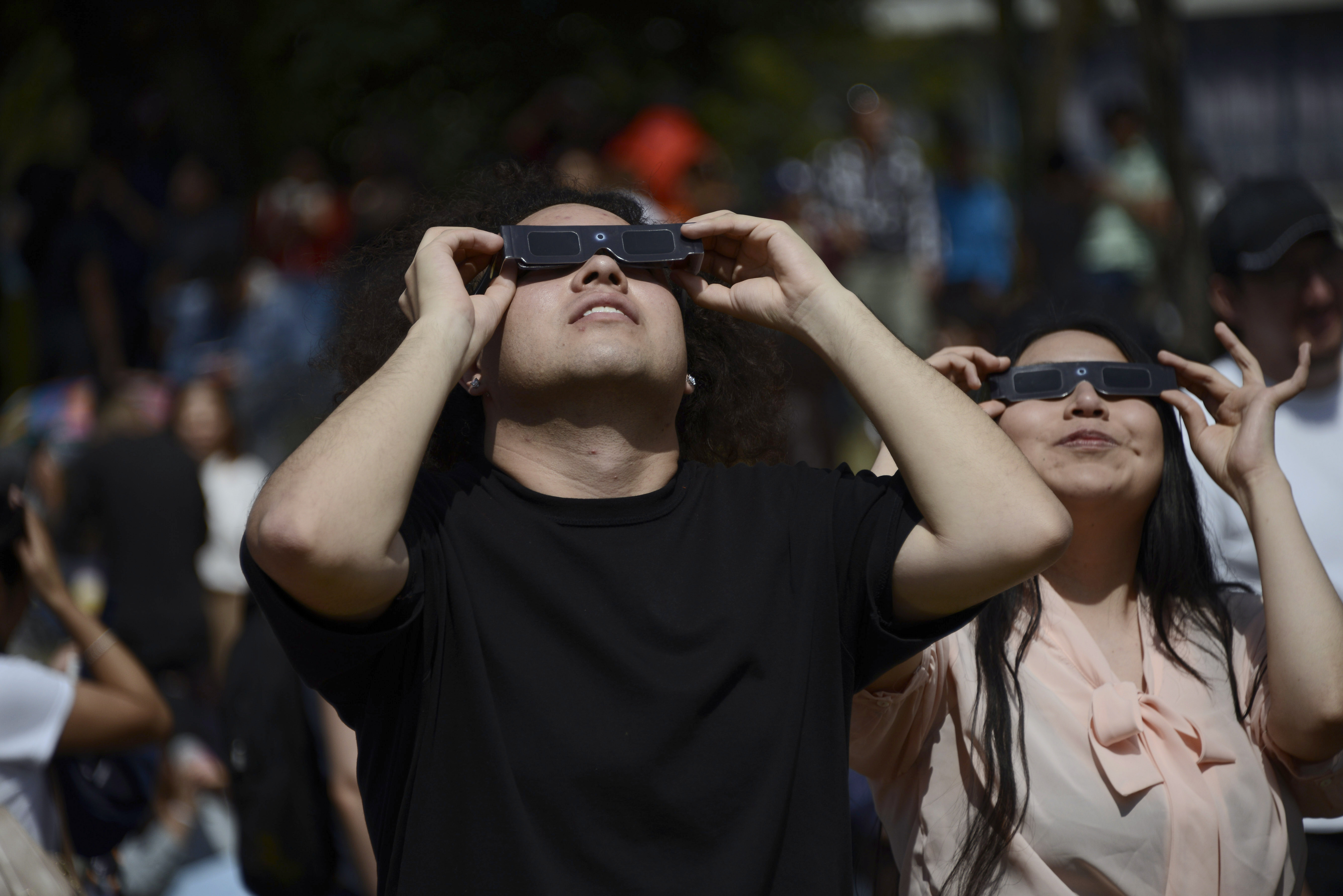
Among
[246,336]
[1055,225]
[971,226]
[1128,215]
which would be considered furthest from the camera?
[971,226]

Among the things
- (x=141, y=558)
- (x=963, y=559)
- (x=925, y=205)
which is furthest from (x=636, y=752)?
(x=925, y=205)

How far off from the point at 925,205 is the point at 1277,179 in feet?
23.8

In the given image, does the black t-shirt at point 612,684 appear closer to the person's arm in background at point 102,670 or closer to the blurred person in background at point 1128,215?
the person's arm in background at point 102,670

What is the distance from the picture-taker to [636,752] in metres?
2.09

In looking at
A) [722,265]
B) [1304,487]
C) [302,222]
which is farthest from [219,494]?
[1304,487]

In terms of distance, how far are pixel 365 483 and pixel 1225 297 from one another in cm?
270

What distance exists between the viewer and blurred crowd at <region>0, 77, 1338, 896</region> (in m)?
3.70

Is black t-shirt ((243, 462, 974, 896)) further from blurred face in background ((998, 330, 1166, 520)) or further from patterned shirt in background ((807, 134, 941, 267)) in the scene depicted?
patterned shirt in background ((807, 134, 941, 267))

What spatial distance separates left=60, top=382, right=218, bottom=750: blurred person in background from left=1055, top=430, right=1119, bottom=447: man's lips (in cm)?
519

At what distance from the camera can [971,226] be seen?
10250 millimetres

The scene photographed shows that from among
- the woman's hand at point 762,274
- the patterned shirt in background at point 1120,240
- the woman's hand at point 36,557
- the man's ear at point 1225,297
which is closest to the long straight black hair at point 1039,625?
the woman's hand at point 762,274

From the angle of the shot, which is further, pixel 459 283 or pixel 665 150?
pixel 665 150

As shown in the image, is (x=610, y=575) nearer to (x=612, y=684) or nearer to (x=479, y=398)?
(x=612, y=684)

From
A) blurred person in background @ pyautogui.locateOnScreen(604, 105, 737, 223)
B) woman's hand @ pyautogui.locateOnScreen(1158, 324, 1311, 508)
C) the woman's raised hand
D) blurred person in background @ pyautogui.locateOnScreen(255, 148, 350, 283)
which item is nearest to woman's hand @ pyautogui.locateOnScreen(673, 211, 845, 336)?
the woman's raised hand
